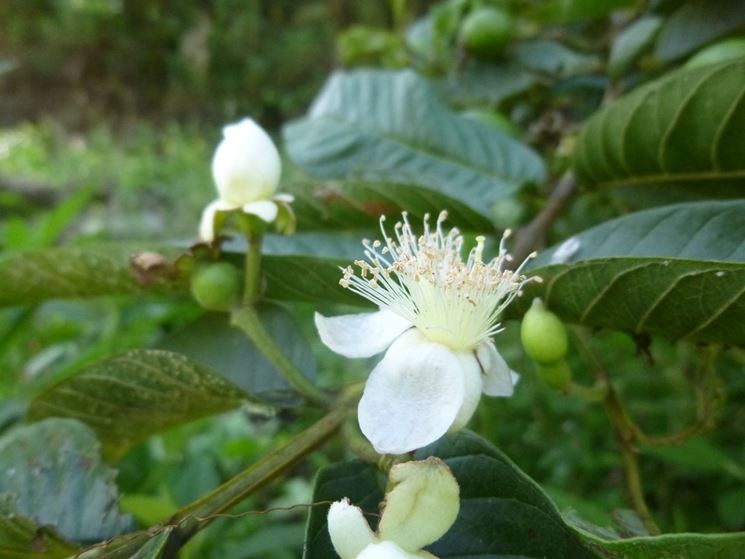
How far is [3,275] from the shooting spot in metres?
0.66

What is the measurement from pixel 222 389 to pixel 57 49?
709 centimetres

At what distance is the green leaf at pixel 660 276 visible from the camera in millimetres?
414

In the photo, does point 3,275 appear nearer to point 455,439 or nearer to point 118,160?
point 455,439

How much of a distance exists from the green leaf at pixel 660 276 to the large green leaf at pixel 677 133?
119 millimetres

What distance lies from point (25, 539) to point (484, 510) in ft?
0.82

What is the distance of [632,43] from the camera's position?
92 cm

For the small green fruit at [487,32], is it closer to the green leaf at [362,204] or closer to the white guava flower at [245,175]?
the green leaf at [362,204]

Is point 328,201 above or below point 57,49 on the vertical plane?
above

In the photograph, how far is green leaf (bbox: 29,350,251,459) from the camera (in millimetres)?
512

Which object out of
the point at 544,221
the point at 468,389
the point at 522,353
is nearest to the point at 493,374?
the point at 468,389

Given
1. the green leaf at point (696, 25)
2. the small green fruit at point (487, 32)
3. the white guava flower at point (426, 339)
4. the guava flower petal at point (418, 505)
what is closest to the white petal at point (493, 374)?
the white guava flower at point (426, 339)

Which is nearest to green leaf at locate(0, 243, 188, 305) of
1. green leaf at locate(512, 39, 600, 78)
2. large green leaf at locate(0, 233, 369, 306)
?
large green leaf at locate(0, 233, 369, 306)

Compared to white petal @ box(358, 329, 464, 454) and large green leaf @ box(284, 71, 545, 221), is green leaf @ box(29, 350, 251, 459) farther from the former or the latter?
large green leaf @ box(284, 71, 545, 221)

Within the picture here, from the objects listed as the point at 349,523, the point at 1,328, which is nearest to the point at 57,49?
the point at 1,328
